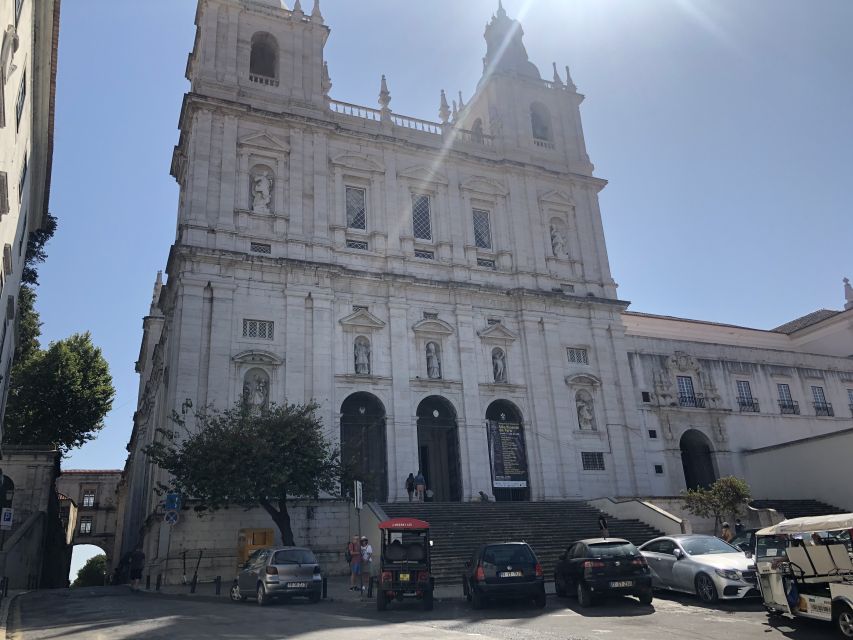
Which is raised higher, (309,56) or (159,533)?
(309,56)

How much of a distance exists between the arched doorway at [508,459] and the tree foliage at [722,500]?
7.74 meters

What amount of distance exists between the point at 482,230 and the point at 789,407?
2121cm

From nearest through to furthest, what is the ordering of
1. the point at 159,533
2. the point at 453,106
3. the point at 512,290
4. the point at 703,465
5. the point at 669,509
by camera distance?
the point at 159,533
the point at 669,509
the point at 512,290
the point at 703,465
the point at 453,106

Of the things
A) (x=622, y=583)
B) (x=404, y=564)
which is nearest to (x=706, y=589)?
(x=622, y=583)

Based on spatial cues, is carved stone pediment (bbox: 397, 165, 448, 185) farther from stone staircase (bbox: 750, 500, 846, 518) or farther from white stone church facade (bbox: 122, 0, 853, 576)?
stone staircase (bbox: 750, 500, 846, 518)

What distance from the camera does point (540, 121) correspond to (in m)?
42.4

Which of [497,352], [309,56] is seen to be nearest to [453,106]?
[309,56]

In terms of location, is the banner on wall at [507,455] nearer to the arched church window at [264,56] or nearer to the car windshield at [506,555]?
the car windshield at [506,555]

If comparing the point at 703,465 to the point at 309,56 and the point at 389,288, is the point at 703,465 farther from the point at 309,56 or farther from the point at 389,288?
the point at 309,56

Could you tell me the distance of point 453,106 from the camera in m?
40.5

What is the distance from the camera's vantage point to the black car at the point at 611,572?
1492cm

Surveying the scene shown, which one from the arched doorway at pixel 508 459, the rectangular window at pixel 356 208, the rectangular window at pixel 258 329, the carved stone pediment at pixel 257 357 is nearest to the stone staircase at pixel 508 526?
the arched doorway at pixel 508 459

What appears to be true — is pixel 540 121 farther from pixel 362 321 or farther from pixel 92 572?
pixel 92 572

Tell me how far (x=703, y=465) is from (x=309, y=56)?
98.6ft
